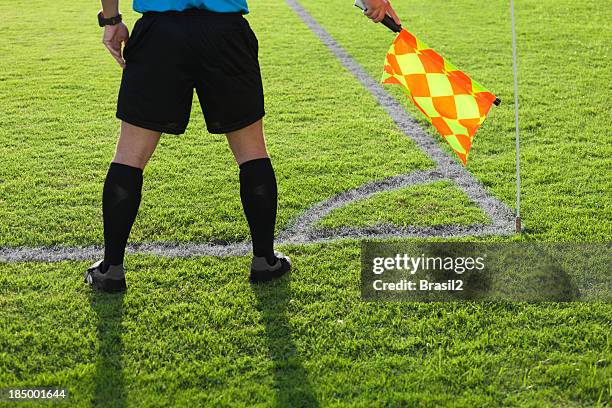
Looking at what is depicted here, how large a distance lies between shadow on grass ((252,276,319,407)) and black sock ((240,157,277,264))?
0.17 meters

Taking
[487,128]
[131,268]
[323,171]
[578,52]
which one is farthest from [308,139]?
[578,52]

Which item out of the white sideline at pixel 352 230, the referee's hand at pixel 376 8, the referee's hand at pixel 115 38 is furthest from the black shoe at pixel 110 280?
the referee's hand at pixel 376 8

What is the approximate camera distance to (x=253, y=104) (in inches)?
122

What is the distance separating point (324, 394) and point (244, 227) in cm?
144

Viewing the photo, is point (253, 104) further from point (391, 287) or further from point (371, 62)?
point (371, 62)

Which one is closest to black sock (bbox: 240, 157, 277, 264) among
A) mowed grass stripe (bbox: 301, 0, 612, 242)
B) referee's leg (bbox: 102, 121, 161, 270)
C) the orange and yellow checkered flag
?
referee's leg (bbox: 102, 121, 161, 270)

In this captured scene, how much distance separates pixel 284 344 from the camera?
2.79m

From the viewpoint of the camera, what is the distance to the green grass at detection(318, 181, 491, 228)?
151 inches

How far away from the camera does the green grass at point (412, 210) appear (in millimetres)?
3846

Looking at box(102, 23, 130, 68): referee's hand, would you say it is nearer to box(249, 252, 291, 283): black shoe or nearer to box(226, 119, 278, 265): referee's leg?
box(226, 119, 278, 265): referee's leg

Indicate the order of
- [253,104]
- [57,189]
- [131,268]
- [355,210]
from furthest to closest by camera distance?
[57,189], [355,210], [131,268], [253,104]

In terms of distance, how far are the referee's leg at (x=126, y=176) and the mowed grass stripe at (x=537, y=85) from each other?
179 centimetres

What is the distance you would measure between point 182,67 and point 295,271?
38.6 inches

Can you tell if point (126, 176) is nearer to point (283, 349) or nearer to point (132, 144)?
point (132, 144)
